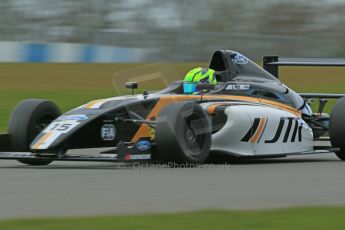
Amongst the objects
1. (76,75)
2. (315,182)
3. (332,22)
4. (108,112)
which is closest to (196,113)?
(108,112)

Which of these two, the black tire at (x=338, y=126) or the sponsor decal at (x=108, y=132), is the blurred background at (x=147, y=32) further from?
the sponsor decal at (x=108, y=132)

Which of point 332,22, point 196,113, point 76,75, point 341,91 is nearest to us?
point 196,113

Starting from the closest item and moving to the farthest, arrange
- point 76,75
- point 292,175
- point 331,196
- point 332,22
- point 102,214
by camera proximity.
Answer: point 102,214 < point 331,196 < point 292,175 < point 76,75 < point 332,22

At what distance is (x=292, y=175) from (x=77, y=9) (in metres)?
28.5

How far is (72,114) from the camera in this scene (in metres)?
9.19

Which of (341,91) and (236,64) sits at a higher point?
(236,64)

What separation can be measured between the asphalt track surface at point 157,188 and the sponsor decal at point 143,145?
238 millimetres

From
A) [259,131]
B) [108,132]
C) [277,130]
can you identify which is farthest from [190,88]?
[108,132]

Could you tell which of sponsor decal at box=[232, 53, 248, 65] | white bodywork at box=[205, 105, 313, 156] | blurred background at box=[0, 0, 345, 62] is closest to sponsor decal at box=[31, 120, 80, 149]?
white bodywork at box=[205, 105, 313, 156]

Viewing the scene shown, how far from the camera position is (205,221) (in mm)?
5309

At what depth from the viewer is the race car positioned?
8.72 meters

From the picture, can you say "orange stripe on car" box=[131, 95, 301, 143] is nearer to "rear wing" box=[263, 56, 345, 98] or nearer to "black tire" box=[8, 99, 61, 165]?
"rear wing" box=[263, 56, 345, 98]

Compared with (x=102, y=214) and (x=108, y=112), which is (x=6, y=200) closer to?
(x=102, y=214)

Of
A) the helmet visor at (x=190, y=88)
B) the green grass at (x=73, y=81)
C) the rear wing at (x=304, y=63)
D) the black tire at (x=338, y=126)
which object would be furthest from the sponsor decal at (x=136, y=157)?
the green grass at (x=73, y=81)
